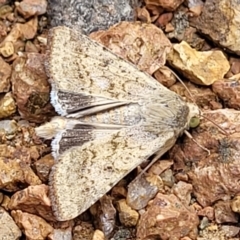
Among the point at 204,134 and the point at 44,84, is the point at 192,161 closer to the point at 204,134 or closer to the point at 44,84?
the point at 204,134

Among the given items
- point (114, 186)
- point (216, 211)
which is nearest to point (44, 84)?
point (114, 186)

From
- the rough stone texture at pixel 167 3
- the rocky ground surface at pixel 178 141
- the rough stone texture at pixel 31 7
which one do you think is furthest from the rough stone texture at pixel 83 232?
the rough stone texture at pixel 167 3

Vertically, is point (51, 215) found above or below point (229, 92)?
below

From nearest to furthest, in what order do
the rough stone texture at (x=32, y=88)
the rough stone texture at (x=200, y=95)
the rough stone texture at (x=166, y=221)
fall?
the rough stone texture at (x=166, y=221) → the rough stone texture at (x=32, y=88) → the rough stone texture at (x=200, y=95)

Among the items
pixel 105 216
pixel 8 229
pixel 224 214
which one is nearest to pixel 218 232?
pixel 224 214

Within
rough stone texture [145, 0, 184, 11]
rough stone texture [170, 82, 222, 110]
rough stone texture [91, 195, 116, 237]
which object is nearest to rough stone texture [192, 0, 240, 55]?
rough stone texture [145, 0, 184, 11]

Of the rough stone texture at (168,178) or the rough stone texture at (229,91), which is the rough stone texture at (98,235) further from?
the rough stone texture at (229,91)
